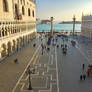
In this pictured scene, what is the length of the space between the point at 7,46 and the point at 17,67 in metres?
9.07

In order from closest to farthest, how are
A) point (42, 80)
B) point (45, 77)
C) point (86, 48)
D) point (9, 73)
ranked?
point (42, 80)
point (45, 77)
point (9, 73)
point (86, 48)

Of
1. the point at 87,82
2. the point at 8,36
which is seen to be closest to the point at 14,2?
the point at 8,36

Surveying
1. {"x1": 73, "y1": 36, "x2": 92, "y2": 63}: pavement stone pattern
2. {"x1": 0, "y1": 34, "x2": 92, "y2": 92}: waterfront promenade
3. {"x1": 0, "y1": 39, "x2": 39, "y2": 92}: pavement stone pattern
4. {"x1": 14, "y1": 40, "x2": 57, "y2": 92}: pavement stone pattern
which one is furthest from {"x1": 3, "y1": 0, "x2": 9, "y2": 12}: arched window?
{"x1": 73, "y1": 36, "x2": 92, "y2": 63}: pavement stone pattern

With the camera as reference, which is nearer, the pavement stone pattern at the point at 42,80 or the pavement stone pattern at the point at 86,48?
the pavement stone pattern at the point at 42,80

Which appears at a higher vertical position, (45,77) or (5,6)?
(5,6)

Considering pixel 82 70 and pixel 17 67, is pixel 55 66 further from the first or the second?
pixel 17 67

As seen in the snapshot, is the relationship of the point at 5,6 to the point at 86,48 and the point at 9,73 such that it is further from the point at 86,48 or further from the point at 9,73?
the point at 86,48

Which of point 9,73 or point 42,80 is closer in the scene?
point 42,80

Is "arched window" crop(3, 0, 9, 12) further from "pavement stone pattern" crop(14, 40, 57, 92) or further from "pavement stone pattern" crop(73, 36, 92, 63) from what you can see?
"pavement stone pattern" crop(73, 36, 92, 63)

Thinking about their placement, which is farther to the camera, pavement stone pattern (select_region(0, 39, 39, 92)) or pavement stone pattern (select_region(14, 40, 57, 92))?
pavement stone pattern (select_region(0, 39, 39, 92))

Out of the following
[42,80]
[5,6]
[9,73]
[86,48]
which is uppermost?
[5,6]

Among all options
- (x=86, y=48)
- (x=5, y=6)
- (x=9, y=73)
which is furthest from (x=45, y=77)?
(x=86, y=48)

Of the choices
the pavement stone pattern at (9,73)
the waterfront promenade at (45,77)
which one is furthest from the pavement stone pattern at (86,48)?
the pavement stone pattern at (9,73)

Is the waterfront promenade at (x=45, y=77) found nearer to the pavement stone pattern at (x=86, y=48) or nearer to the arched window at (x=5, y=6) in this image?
the pavement stone pattern at (x=86, y=48)
